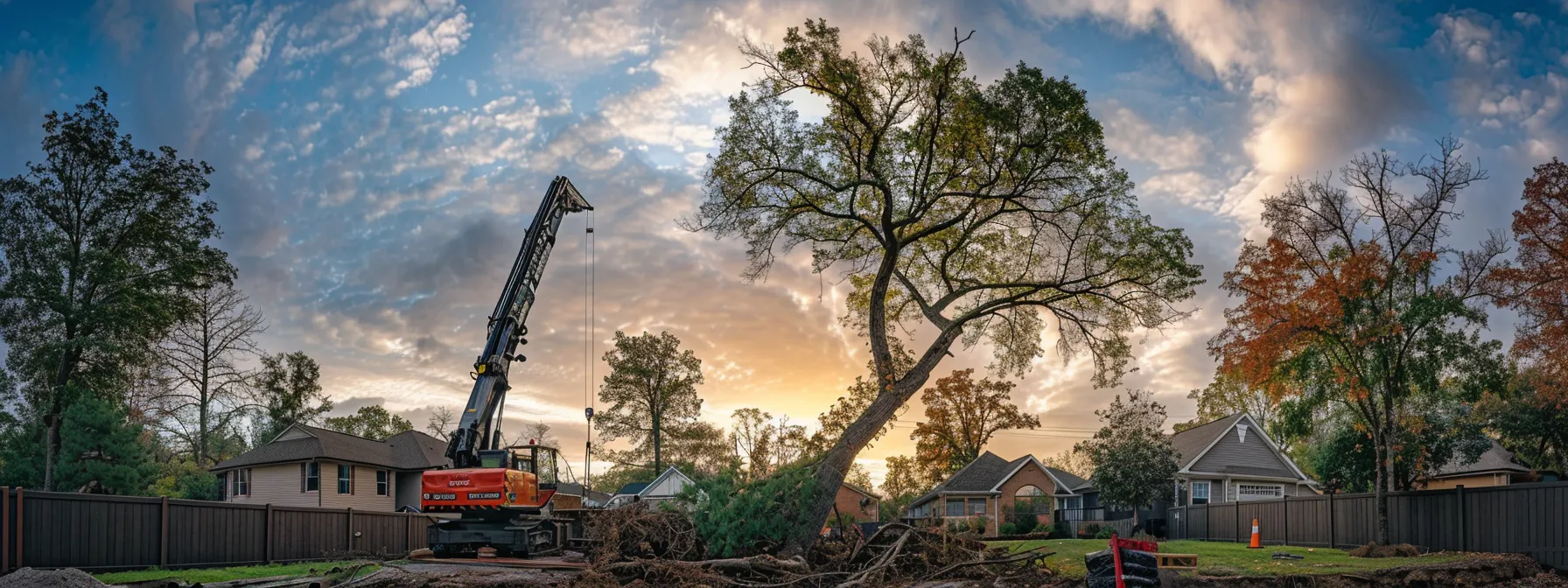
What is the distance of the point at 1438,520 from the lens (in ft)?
73.3

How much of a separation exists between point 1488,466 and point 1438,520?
26.7 metres

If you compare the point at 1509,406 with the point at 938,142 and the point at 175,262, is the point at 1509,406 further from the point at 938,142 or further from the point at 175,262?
the point at 175,262

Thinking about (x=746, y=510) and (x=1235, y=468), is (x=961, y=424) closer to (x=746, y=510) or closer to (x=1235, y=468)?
(x=1235, y=468)

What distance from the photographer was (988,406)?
189 feet

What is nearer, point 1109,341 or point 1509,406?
point 1109,341

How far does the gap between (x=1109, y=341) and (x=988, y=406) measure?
111ft

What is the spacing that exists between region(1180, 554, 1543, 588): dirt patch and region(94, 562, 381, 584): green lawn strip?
14.5 metres

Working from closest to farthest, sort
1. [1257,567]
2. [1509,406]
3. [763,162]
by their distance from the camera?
[1257,567] < [763,162] < [1509,406]

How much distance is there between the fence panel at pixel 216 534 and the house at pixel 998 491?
34.5 metres

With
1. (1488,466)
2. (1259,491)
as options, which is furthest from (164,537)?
(1488,466)

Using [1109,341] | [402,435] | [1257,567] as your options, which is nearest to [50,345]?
[402,435]

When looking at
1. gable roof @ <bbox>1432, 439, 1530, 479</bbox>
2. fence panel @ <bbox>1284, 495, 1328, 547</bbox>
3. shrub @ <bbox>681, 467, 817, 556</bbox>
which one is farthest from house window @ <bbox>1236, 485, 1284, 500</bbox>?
shrub @ <bbox>681, 467, 817, 556</bbox>

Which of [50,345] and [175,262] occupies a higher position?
[175,262]

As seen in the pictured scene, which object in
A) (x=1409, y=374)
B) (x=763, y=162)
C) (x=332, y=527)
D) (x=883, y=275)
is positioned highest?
(x=763, y=162)
